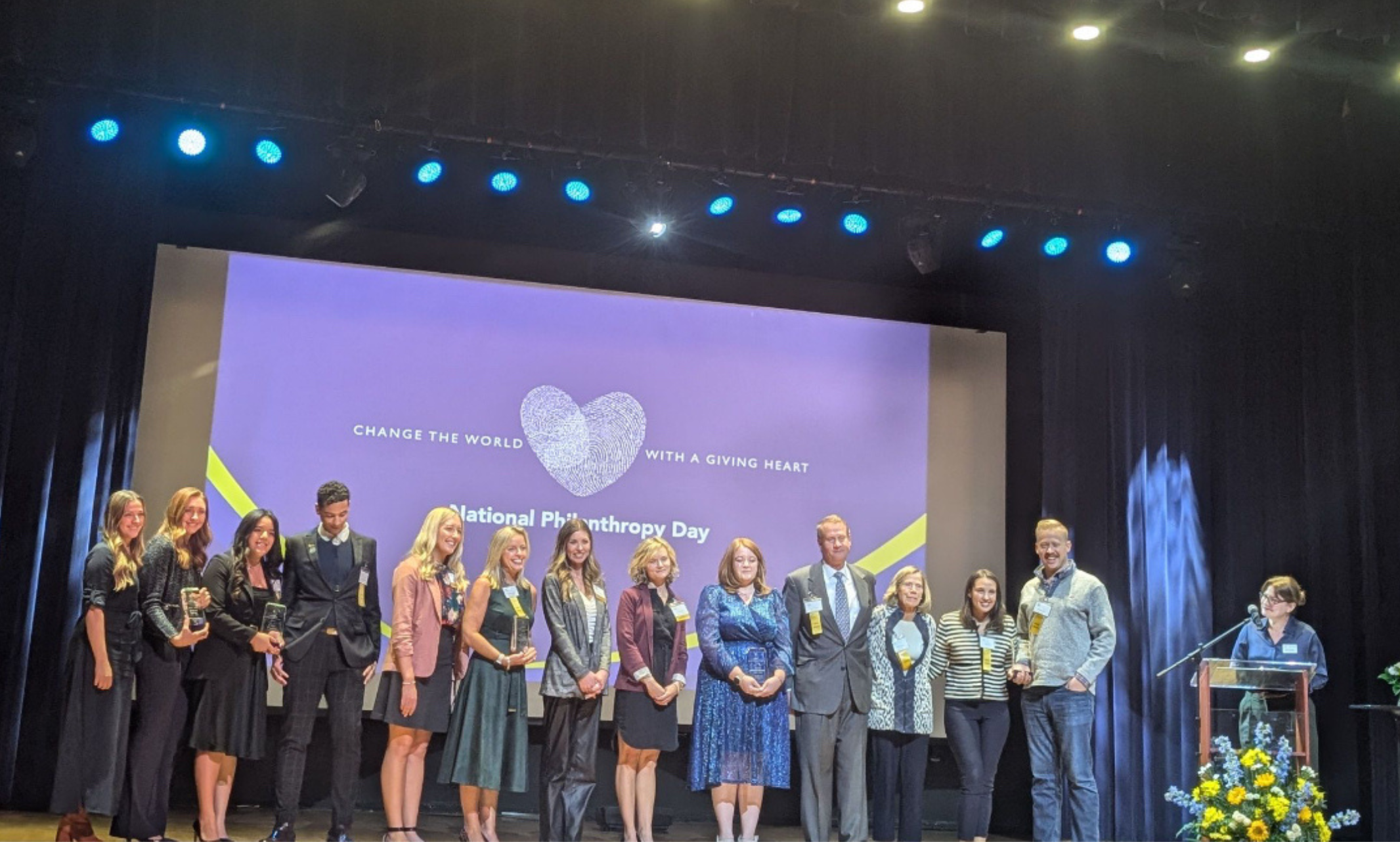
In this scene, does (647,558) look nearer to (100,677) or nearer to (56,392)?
(100,677)

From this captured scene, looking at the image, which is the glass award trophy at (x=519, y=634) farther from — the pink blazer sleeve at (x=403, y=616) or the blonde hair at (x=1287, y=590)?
the blonde hair at (x=1287, y=590)

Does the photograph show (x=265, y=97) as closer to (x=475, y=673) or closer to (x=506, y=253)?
(x=506, y=253)

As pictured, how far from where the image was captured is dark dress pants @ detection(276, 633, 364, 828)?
5.06 metres

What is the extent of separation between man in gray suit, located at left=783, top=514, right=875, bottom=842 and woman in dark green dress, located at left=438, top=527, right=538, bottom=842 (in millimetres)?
1150

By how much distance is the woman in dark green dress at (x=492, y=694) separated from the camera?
5.32 meters

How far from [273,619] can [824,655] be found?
7.32 ft

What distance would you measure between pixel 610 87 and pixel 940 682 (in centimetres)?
367

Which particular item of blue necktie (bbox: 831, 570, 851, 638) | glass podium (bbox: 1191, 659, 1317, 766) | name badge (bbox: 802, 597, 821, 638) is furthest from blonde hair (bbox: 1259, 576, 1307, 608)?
name badge (bbox: 802, 597, 821, 638)

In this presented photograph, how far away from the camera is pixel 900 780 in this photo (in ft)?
19.8

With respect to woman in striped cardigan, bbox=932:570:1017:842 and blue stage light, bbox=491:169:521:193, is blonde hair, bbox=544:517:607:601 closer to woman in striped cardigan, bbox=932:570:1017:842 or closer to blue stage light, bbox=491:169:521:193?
woman in striped cardigan, bbox=932:570:1017:842

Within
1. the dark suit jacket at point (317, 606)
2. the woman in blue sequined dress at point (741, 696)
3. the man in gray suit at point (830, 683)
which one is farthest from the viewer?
the man in gray suit at point (830, 683)

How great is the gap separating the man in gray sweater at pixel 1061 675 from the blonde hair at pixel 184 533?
3.44 m

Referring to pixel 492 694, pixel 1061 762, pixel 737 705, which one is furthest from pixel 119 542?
pixel 1061 762

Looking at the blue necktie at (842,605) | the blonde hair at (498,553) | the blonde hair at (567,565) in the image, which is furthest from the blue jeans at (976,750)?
the blonde hair at (498,553)
